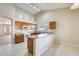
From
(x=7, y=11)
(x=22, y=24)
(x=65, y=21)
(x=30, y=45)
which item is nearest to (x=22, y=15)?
(x=22, y=24)

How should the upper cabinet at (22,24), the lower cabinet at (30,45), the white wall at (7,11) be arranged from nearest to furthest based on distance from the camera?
the white wall at (7,11) < the upper cabinet at (22,24) < the lower cabinet at (30,45)

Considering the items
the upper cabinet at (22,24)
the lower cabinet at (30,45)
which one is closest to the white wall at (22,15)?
the upper cabinet at (22,24)

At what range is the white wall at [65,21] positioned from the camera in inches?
159

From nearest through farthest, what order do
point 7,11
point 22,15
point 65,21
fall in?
point 7,11
point 22,15
point 65,21

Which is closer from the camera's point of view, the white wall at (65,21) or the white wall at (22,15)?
the white wall at (22,15)

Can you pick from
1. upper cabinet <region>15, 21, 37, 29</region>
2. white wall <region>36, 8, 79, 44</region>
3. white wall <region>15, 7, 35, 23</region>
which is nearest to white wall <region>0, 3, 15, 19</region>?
white wall <region>15, 7, 35, 23</region>

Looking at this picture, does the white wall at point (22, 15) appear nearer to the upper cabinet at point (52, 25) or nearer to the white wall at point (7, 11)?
the white wall at point (7, 11)

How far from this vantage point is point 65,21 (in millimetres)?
4695

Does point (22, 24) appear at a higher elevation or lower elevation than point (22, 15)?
lower

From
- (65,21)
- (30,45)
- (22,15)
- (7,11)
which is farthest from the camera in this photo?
(65,21)

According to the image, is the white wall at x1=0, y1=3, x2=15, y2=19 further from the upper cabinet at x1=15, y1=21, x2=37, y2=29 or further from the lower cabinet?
the lower cabinet

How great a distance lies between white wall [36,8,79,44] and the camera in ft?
13.2

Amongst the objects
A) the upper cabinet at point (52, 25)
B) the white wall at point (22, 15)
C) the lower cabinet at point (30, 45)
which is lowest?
the lower cabinet at point (30, 45)

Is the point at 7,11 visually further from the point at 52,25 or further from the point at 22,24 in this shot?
the point at 52,25
